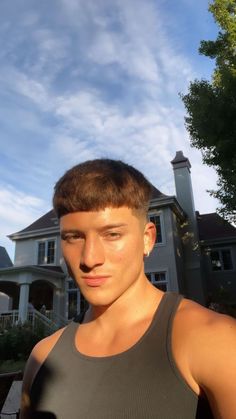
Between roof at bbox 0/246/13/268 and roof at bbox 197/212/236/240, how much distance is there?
65.2ft

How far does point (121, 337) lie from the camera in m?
1.35

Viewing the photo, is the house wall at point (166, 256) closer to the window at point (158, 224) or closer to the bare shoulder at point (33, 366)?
the window at point (158, 224)

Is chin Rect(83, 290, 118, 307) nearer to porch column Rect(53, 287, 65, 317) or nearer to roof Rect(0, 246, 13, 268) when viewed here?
porch column Rect(53, 287, 65, 317)

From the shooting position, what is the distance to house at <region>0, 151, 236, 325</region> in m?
17.1

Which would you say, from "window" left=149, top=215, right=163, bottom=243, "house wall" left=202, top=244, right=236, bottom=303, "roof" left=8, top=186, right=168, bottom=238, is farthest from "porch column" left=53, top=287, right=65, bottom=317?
"house wall" left=202, top=244, right=236, bottom=303

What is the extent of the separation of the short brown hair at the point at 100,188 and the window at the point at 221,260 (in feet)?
66.7

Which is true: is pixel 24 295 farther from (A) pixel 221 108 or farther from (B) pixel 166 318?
(B) pixel 166 318

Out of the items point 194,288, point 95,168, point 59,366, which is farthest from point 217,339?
point 194,288

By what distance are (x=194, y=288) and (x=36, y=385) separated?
715 inches

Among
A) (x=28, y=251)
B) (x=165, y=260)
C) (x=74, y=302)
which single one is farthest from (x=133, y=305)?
(x=28, y=251)

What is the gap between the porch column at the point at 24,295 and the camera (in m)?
15.2

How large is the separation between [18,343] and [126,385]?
35.7ft

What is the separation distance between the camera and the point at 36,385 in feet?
4.67

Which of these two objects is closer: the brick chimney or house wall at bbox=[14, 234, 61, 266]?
the brick chimney
